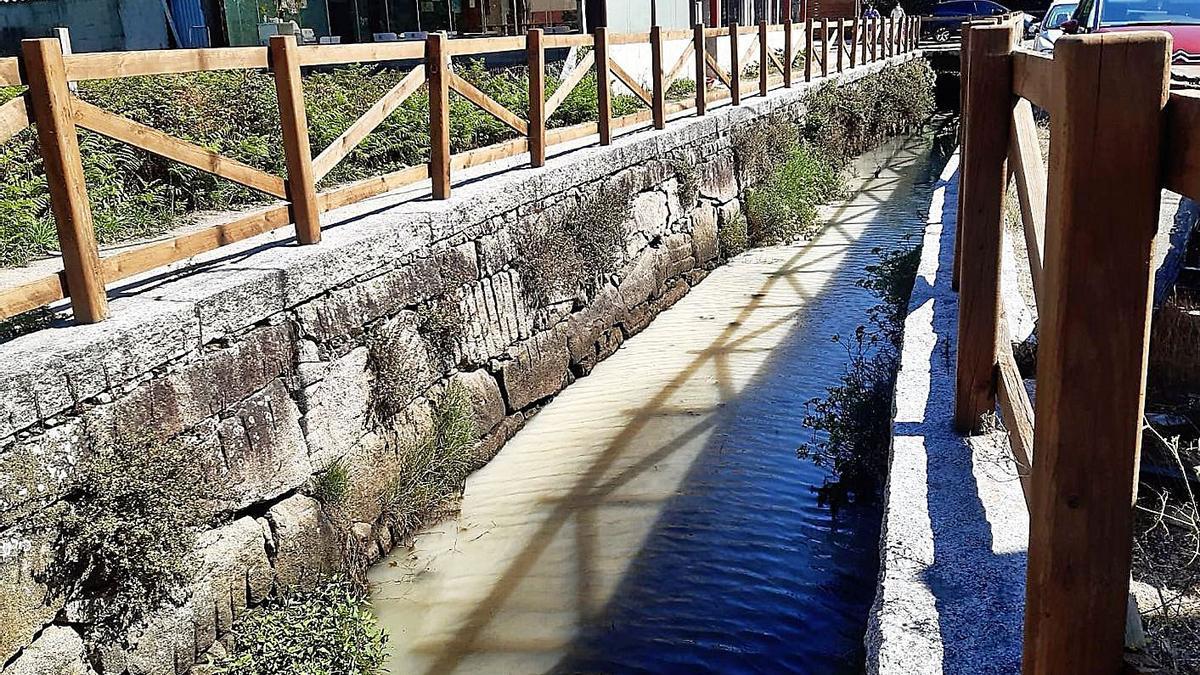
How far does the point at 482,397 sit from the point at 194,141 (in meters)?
2.66

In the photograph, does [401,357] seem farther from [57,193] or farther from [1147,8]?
[1147,8]

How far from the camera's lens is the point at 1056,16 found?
651 inches

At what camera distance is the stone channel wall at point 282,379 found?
10.7 ft

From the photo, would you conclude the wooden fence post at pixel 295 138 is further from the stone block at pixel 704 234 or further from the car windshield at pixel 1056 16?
the car windshield at pixel 1056 16

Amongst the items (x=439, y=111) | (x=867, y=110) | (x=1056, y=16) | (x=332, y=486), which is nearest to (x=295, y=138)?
(x=439, y=111)

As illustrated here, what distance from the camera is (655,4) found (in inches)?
Answer: 682

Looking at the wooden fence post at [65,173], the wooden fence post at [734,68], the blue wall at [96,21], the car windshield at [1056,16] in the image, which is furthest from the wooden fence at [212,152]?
the car windshield at [1056,16]

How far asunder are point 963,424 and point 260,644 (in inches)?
102

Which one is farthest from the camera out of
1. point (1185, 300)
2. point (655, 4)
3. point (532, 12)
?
point (532, 12)

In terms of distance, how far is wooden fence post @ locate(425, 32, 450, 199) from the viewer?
563 centimetres

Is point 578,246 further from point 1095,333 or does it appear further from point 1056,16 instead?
point 1056,16

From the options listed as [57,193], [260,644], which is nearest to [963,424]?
[260,644]

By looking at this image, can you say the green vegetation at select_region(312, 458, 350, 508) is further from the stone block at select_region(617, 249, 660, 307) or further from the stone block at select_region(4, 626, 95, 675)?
the stone block at select_region(617, 249, 660, 307)

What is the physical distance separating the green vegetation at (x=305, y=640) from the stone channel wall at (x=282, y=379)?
111mm
